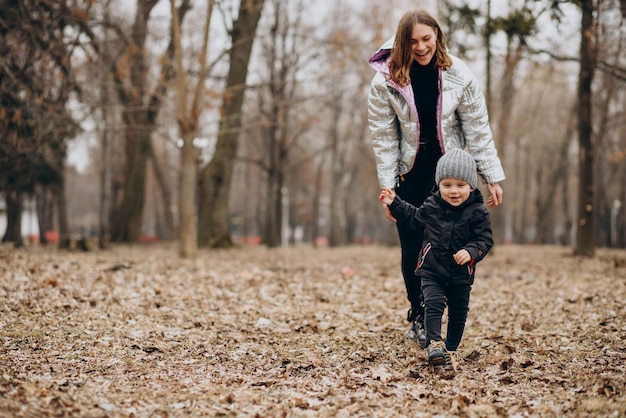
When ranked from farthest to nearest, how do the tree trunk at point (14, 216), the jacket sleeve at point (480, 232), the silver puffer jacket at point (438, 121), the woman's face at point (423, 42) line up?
the tree trunk at point (14, 216) → the silver puffer jacket at point (438, 121) → the woman's face at point (423, 42) → the jacket sleeve at point (480, 232)

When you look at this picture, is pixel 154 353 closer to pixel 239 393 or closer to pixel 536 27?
pixel 239 393

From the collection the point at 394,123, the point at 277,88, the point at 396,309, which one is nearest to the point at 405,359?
the point at 394,123

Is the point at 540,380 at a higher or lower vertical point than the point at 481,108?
lower

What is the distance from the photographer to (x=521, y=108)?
32.9m

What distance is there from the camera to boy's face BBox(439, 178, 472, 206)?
402 cm

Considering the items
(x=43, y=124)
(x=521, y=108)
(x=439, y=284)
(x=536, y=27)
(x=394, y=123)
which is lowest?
(x=439, y=284)

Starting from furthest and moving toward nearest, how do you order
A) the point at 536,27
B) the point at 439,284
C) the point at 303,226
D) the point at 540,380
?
the point at 303,226 → the point at 536,27 → the point at 439,284 → the point at 540,380

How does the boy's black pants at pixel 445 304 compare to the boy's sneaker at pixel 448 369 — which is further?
the boy's black pants at pixel 445 304

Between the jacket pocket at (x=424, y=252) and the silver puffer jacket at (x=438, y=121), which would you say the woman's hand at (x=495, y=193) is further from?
the jacket pocket at (x=424, y=252)

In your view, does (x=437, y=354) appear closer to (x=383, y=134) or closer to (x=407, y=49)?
(x=383, y=134)

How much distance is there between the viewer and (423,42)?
13.9ft

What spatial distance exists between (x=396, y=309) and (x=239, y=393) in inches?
135

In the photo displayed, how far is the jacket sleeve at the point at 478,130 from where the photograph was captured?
437cm

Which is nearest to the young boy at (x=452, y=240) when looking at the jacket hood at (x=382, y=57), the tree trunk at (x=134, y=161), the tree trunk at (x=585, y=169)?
the jacket hood at (x=382, y=57)
